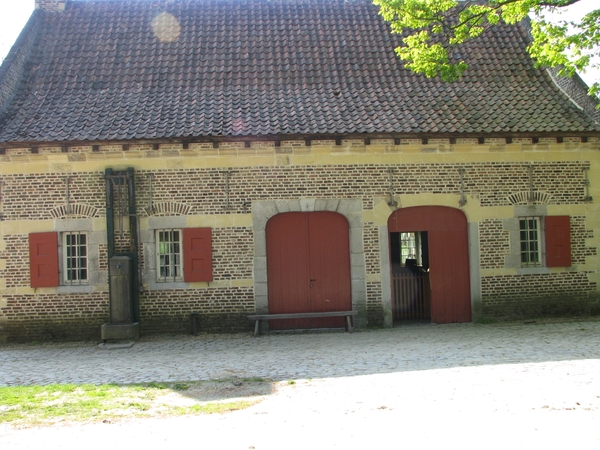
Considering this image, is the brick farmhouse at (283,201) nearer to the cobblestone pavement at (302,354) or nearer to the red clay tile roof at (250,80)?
the red clay tile roof at (250,80)

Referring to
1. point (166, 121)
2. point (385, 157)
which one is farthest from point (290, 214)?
point (166, 121)

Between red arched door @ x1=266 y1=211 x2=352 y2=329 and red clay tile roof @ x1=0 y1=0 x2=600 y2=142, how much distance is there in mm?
1792

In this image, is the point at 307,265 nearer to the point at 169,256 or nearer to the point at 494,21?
the point at 169,256

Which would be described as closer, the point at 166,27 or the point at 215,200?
the point at 215,200

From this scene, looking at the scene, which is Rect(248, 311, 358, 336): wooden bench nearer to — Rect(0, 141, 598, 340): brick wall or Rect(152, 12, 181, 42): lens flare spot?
Rect(0, 141, 598, 340): brick wall

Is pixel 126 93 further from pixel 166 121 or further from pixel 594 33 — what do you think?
pixel 594 33

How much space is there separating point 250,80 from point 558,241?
7242 millimetres

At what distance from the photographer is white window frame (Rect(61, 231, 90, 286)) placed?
11.7 m

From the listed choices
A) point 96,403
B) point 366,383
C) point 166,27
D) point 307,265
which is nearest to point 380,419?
point 366,383

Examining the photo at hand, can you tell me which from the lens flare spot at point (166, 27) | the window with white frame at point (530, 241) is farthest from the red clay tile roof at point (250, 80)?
the window with white frame at point (530, 241)

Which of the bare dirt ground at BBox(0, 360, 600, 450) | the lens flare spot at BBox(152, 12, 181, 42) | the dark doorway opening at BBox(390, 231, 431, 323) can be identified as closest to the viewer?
the bare dirt ground at BBox(0, 360, 600, 450)

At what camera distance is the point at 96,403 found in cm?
666


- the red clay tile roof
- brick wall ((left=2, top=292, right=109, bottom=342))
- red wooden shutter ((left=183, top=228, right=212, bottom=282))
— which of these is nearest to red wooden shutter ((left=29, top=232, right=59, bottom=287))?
brick wall ((left=2, top=292, right=109, bottom=342))

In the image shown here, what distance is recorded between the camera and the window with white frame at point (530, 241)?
488 inches
